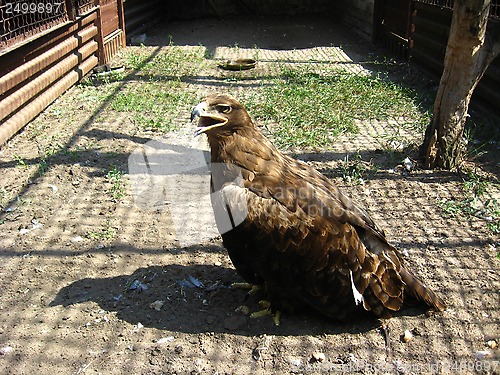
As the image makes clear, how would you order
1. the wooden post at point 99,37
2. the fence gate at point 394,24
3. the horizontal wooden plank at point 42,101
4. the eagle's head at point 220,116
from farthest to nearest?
the fence gate at point 394,24, the wooden post at point 99,37, the horizontal wooden plank at point 42,101, the eagle's head at point 220,116

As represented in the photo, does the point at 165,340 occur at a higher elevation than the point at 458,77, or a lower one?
lower

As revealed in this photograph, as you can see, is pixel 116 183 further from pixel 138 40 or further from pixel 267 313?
pixel 138 40

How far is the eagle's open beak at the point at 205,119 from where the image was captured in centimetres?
290

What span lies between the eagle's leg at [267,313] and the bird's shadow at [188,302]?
26mm

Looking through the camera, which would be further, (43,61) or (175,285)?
(43,61)

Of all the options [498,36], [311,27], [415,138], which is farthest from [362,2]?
[498,36]

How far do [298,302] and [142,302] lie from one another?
0.97 m

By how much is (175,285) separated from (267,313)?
0.66 meters

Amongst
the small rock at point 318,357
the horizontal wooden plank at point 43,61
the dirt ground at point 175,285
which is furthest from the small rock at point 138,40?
the small rock at point 318,357

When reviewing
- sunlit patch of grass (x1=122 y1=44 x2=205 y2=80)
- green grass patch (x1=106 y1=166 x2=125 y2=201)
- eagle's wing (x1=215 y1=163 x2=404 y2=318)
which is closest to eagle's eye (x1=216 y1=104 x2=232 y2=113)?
eagle's wing (x1=215 y1=163 x2=404 y2=318)

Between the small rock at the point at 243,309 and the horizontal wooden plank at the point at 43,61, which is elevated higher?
the horizontal wooden plank at the point at 43,61

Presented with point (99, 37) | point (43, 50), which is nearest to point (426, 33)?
point (99, 37)

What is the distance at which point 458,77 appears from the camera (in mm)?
4809

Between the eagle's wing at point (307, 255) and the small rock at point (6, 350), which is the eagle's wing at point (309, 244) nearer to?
the eagle's wing at point (307, 255)
